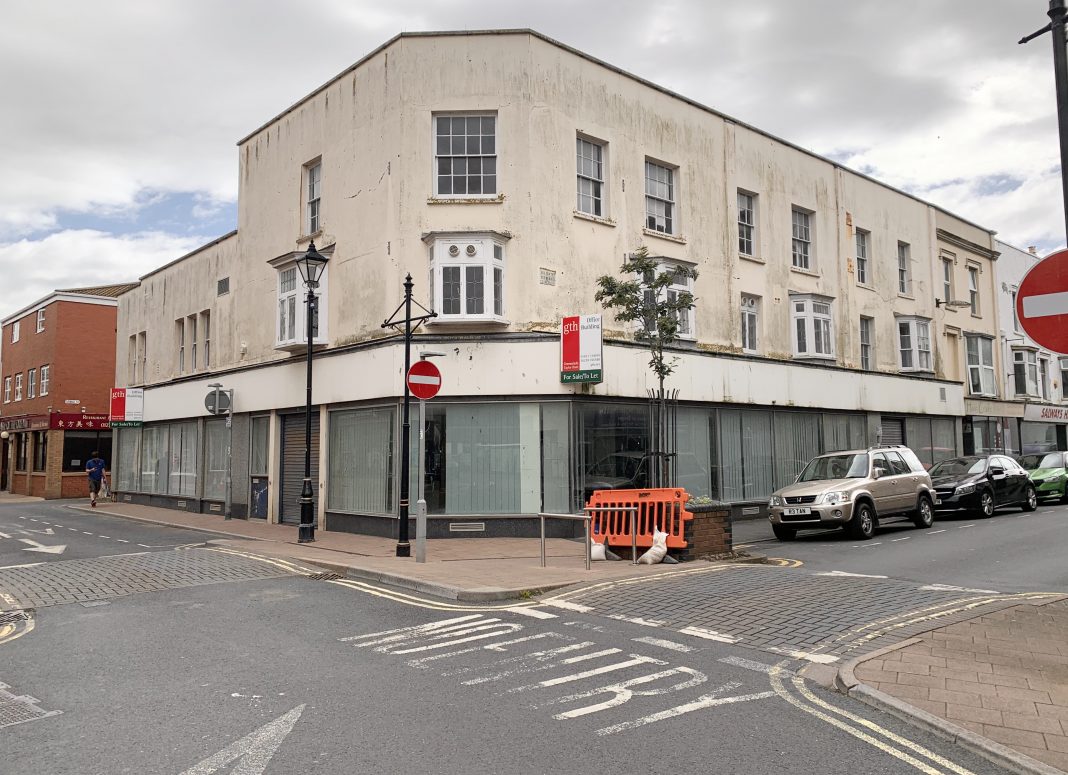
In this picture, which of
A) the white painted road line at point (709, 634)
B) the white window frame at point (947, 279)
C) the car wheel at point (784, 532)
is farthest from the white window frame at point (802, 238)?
the white painted road line at point (709, 634)

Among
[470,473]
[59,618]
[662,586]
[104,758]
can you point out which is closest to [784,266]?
[470,473]

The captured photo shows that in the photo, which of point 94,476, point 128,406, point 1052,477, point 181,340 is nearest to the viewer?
point 1052,477

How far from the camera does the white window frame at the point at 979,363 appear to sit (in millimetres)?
30484

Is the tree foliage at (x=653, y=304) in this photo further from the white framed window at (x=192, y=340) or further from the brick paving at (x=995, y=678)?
the white framed window at (x=192, y=340)

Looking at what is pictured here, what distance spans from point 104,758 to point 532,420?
12.3 m

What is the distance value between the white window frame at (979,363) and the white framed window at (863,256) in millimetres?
7408

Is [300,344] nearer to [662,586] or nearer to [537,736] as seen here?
[662,586]

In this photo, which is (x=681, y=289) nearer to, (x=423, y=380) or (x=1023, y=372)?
(x=423, y=380)

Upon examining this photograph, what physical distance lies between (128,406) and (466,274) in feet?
60.3

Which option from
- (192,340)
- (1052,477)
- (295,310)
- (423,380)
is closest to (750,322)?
(1052,477)

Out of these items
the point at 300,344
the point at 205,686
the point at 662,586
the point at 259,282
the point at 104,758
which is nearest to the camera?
the point at 104,758

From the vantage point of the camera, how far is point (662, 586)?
9.90 metres

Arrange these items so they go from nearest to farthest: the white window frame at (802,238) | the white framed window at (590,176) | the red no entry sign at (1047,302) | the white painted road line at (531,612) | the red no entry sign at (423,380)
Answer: the red no entry sign at (1047,302), the white painted road line at (531,612), the red no entry sign at (423,380), the white framed window at (590,176), the white window frame at (802,238)

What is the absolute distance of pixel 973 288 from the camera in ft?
104
